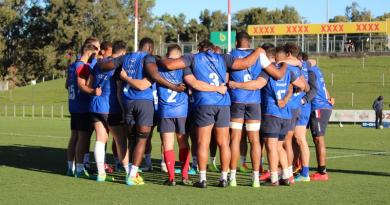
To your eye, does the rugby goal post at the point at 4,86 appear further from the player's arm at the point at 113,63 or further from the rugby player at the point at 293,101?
the rugby player at the point at 293,101

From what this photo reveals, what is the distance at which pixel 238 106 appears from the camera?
405 inches

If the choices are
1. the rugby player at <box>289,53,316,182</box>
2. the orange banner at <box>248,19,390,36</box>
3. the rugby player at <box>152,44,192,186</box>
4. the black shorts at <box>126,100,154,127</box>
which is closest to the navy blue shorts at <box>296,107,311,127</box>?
the rugby player at <box>289,53,316,182</box>

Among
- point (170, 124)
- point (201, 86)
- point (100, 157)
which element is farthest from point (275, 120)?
point (100, 157)

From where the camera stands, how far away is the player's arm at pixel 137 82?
10.2 metres

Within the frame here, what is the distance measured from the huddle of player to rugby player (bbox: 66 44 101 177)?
0.37ft

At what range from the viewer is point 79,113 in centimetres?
1152

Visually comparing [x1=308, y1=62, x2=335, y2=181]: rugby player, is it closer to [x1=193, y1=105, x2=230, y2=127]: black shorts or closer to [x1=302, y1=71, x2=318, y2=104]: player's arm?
[x1=302, y1=71, x2=318, y2=104]: player's arm

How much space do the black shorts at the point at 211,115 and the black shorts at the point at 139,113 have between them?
0.72 meters

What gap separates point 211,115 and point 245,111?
2.06 feet

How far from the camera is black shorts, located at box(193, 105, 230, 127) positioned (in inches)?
391

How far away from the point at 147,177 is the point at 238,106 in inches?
84.9

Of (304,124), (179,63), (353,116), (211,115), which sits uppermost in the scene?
(179,63)

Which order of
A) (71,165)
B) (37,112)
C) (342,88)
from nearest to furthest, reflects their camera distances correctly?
(71,165) → (37,112) → (342,88)

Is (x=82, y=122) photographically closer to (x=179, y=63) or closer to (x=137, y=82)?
(x=137, y=82)
